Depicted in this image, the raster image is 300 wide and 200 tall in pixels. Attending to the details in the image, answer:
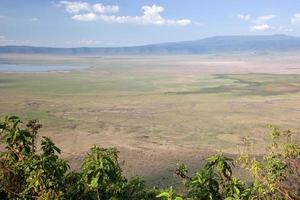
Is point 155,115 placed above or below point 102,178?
below

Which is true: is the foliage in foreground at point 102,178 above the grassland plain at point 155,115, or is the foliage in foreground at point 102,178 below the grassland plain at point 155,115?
above

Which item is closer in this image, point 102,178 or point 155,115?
point 102,178

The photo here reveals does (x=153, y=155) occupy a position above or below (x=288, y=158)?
below

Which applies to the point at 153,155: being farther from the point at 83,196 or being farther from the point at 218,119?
the point at 83,196

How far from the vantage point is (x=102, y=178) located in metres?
5.57

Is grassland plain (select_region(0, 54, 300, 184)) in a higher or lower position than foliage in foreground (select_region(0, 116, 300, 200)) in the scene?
lower

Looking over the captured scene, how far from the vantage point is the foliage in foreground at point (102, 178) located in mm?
5609

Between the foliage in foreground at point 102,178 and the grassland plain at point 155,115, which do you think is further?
the grassland plain at point 155,115

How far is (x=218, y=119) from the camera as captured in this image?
2883cm

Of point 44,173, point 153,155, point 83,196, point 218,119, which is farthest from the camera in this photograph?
point 218,119

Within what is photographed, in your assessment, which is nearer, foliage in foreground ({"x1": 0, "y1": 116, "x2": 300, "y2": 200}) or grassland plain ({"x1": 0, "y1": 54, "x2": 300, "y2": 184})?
foliage in foreground ({"x1": 0, "y1": 116, "x2": 300, "y2": 200})

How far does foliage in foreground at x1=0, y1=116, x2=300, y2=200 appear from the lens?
5609mm

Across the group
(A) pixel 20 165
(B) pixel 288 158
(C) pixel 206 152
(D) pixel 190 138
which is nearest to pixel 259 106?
(D) pixel 190 138

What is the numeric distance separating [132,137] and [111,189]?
17.7 m
